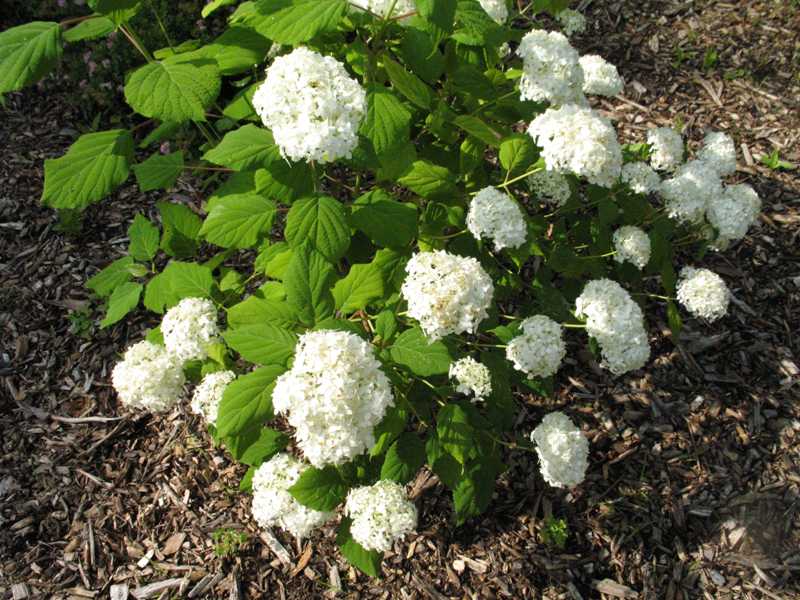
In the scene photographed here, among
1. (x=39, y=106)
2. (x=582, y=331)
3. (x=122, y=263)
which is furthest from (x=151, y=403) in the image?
(x=39, y=106)

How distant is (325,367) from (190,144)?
3454 millimetres

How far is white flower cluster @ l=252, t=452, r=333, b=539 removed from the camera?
8.44 ft

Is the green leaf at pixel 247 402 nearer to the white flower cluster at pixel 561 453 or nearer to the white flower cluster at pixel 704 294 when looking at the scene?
the white flower cluster at pixel 561 453

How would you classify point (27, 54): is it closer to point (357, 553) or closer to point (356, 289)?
point (356, 289)

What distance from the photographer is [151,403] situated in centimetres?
277

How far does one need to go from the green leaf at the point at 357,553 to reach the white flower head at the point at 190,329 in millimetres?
974

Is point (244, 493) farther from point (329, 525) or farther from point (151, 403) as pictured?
point (151, 403)

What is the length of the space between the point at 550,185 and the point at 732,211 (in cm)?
110

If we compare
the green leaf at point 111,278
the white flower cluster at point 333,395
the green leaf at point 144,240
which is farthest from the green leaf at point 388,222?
the green leaf at point 111,278

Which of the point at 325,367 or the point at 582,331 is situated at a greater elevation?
the point at 325,367

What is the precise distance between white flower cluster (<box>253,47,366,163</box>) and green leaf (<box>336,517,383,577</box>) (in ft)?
5.20

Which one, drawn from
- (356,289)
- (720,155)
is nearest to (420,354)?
(356,289)

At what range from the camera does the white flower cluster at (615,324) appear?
286 centimetres

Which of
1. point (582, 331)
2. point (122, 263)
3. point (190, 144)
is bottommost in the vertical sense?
point (582, 331)
